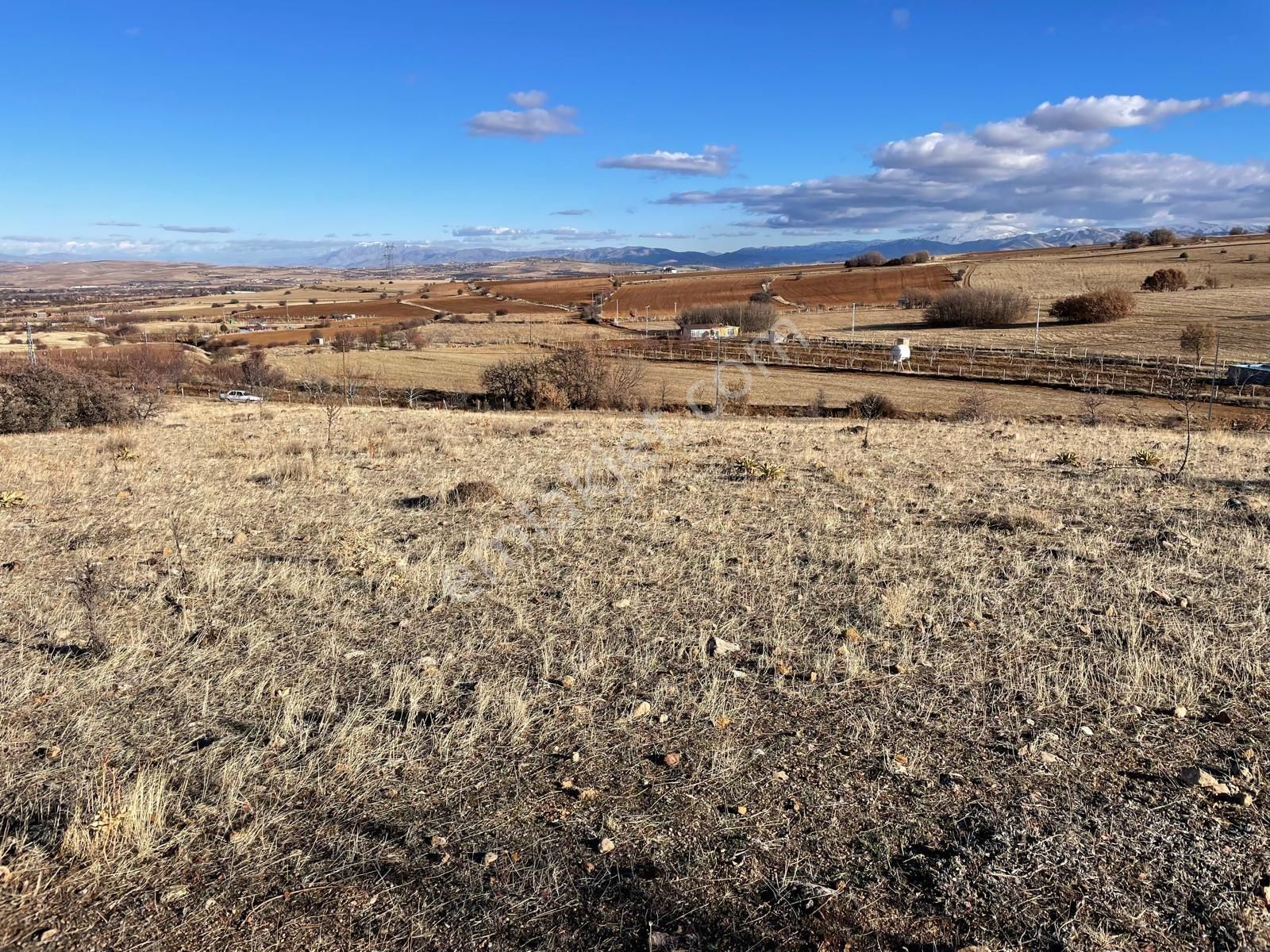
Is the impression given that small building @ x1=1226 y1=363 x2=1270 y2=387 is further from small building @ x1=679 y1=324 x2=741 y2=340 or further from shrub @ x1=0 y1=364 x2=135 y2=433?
shrub @ x1=0 y1=364 x2=135 y2=433

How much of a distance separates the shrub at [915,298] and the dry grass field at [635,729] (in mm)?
87048

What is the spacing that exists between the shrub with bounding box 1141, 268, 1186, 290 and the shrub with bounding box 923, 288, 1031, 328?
18.9 metres

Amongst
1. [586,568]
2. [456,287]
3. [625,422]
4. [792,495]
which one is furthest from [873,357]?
[456,287]

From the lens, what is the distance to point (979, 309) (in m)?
77.6

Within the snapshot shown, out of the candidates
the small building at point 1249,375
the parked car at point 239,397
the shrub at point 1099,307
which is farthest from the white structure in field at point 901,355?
the parked car at point 239,397

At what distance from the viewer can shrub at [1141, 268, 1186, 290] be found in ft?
284

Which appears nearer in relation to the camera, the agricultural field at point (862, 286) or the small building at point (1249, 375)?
the small building at point (1249, 375)

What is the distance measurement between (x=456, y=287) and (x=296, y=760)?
165m

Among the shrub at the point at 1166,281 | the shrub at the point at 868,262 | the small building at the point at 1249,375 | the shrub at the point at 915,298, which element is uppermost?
the shrub at the point at 868,262

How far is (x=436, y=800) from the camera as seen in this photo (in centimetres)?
385

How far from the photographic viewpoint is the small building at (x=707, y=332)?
74.2 m

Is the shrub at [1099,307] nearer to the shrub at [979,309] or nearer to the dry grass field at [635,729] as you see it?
the shrub at [979,309]

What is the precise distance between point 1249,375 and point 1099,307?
30760mm

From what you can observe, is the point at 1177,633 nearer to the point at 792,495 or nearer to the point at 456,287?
the point at 792,495
